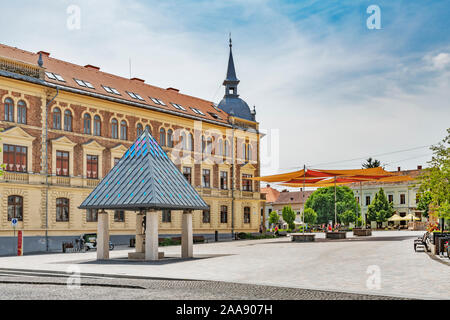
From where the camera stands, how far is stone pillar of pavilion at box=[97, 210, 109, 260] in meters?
25.1

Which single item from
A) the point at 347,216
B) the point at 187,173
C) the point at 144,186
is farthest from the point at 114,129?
the point at 347,216

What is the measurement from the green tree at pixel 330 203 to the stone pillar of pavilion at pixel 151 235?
7614 cm

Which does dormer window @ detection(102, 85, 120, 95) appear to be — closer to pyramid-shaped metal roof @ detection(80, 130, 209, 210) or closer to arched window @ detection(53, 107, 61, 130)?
arched window @ detection(53, 107, 61, 130)

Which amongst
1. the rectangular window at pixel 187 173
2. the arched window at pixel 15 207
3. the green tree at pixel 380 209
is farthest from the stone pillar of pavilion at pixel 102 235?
the green tree at pixel 380 209

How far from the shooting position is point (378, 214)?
9431 cm

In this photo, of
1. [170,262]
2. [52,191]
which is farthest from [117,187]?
[52,191]

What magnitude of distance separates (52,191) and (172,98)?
18017 mm

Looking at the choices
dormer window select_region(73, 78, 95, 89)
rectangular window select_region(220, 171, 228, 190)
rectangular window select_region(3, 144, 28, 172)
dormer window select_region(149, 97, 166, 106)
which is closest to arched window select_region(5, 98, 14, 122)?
rectangular window select_region(3, 144, 28, 172)

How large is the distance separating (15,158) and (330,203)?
68.9 m

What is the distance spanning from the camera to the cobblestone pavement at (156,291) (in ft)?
40.2

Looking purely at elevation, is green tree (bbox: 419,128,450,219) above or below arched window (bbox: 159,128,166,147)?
below

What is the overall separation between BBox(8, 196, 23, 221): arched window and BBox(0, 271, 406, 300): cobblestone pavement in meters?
21.6

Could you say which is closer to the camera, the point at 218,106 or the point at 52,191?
the point at 52,191
